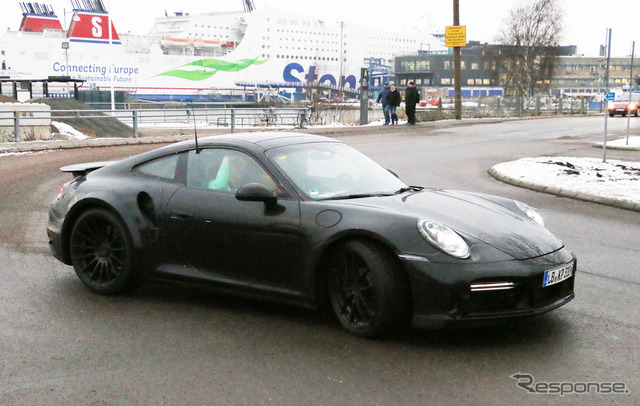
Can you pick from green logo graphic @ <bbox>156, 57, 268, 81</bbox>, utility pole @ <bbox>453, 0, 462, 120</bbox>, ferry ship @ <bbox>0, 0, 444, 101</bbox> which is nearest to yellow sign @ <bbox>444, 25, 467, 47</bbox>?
utility pole @ <bbox>453, 0, 462, 120</bbox>

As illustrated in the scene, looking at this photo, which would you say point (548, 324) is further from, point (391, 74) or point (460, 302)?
point (391, 74)

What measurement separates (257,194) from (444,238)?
49.5 inches

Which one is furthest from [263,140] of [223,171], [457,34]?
[457,34]

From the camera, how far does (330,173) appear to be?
5.30m

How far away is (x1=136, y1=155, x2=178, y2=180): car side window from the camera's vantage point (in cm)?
565

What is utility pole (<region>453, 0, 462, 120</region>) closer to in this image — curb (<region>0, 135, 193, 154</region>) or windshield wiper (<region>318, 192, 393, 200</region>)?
curb (<region>0, 135, 193, 154</region>)

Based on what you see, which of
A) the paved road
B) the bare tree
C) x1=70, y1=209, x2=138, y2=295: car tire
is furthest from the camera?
the bare tree

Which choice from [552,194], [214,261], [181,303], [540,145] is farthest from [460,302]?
[540,145]

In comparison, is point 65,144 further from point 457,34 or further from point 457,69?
point 457,34

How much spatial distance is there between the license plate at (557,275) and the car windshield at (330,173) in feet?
4.24

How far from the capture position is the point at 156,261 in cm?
547

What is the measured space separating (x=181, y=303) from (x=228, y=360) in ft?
4.65

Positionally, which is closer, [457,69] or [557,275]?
[557,275]

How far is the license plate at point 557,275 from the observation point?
4.41 metres
